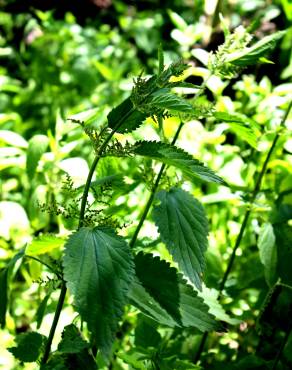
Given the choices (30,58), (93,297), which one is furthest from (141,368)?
(30,58)

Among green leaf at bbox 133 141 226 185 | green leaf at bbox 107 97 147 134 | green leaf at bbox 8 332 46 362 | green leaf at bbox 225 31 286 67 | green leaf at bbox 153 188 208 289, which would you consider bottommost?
green leaf at bbox 8 332 46 362

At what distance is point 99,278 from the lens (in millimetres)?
744

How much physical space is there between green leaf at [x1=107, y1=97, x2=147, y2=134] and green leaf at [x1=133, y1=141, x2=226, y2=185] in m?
0.05

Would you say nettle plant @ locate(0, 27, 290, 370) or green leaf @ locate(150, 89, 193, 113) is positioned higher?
green leaf @ locate(150, 89, 193, 113)

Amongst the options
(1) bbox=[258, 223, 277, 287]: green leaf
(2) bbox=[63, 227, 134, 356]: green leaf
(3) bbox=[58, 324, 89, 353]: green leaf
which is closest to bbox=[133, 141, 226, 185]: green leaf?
(2) bbox=[63, 227, 134, 356]: green leaf

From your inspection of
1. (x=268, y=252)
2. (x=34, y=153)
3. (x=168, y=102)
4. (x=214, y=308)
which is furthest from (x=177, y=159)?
(x=34, y=153)

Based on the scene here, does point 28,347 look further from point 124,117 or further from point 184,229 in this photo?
point 124,117

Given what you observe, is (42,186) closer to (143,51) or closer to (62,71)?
(62,71)

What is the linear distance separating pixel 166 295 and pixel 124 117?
0.33 m

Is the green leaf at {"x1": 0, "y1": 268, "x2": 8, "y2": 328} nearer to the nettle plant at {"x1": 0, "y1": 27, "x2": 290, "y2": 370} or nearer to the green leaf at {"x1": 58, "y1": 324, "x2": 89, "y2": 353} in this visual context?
the nettle plant at {"x1": 0, "y1": 27, "x2": 290, "y2": 370}

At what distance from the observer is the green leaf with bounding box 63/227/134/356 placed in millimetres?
714

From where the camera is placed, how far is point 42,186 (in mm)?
1490

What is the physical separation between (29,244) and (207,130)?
111cm

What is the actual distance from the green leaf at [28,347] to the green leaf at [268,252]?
546mm
